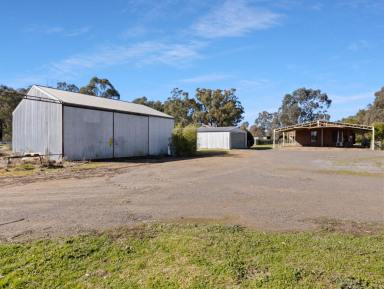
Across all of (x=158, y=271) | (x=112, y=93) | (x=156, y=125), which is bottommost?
(x=158, y=271)

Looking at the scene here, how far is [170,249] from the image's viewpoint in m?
4.44

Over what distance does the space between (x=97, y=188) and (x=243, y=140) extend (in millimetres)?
39449

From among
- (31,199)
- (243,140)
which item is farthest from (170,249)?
(243,140)

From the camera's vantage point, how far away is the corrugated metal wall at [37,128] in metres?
20.2

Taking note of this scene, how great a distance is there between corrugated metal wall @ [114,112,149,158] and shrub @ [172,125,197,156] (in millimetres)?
3153

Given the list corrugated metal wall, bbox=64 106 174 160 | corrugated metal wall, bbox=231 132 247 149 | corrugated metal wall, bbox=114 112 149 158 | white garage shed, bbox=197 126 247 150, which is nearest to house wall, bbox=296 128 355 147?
corrugated metal wall, bbox=231 132 247 149

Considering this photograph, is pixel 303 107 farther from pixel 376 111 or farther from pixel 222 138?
pixel 222 138

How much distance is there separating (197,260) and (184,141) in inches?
987

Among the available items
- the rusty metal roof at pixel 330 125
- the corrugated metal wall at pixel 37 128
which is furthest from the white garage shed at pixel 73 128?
the rusty metal roof at pixel 330 125

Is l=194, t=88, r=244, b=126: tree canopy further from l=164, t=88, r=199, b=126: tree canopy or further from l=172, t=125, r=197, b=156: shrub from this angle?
l=172, t=125, r=197, b=156: shrub

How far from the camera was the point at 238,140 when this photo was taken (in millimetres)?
46438

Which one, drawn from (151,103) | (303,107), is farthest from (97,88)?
(303,107)

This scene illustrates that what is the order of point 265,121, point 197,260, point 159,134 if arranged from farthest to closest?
point 265,121
point 159,134
point 197,260

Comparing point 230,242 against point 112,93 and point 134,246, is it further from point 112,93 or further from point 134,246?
point 112,93
